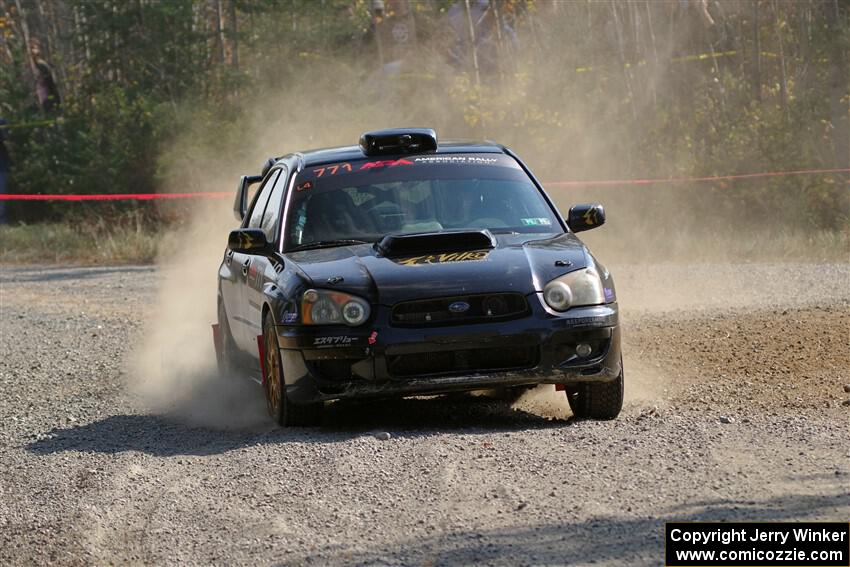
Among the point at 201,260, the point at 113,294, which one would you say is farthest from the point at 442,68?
the point at 113,294

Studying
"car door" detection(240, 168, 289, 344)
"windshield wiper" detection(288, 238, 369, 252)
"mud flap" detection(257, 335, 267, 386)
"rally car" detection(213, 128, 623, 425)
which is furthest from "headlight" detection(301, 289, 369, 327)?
"windshield wiper" detection(288, 238, 369, 252)

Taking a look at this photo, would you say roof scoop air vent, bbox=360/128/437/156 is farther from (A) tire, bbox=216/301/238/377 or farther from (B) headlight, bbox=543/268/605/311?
(B) headlight, bbox=543/268/605/311

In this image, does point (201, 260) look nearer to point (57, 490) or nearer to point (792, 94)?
point (792, 94)

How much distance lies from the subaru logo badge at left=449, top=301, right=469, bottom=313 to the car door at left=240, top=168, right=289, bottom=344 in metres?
1.20

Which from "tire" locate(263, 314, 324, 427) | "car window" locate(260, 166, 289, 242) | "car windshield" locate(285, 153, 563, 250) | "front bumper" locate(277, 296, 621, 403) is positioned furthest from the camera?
"car window" locate(260, 166, 289, 242)

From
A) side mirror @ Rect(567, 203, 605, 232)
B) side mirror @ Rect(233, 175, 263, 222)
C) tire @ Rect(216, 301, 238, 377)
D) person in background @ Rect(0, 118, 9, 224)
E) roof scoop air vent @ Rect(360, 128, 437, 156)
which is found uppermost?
roof scoop air vent @ Rect(360, 128, 437, 156)

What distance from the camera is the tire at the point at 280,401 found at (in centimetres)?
807

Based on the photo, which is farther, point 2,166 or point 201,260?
point 2,166

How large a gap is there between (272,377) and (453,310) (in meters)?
1.25

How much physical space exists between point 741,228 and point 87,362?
14.8 m

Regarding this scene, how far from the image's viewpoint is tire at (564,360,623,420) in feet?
26.5

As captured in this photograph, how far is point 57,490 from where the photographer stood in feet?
22.7

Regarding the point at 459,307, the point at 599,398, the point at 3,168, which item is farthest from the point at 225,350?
the point at 3,168

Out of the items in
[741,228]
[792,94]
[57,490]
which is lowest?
[741,228]
